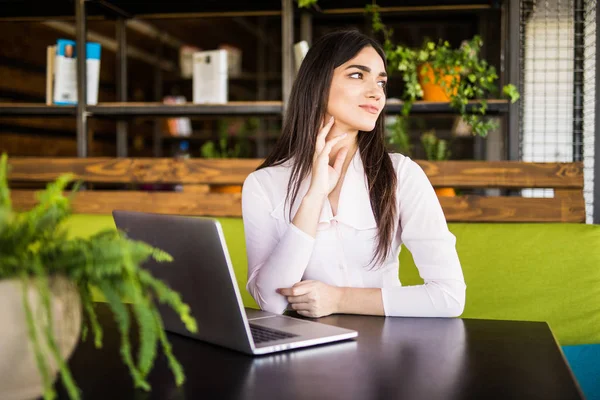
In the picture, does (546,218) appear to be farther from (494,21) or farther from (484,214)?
(494,21)

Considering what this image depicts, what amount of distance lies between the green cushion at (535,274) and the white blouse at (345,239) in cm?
44

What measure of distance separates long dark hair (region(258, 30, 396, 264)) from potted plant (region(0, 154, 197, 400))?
3.57 ft

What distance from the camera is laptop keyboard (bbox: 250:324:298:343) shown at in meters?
1.12

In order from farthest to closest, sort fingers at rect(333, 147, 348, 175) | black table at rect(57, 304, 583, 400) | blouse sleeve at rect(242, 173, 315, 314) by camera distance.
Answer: fingers at rect(333, 147, 348, 175) → blouse sleeve at rect(242, 173, 315, 314) → black table at rect(57, 304, 583, 400)

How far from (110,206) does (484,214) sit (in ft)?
5.11

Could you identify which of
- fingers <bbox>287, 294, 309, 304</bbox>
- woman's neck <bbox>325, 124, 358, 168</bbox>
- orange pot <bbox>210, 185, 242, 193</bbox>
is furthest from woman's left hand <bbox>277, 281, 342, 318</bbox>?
orange pot <bbox>210, 185, 242, 193</bbox>

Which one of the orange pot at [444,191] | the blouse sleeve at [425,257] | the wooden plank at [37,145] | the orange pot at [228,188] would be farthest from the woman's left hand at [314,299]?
the wooden plank at [37,145]

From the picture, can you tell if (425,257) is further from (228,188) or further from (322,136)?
(228,188)

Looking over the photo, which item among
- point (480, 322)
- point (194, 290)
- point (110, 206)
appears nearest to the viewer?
point (194, 290)

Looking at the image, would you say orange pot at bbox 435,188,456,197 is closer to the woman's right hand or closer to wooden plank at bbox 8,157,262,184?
wooden plank at bbox 8,157,262,184

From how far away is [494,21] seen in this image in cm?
328

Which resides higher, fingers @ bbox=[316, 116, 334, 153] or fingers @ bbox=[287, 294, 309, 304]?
fingers @ bbox=[316, 116, 334, 153]

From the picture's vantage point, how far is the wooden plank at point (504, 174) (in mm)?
2521

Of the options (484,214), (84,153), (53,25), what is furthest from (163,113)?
(53,25)
